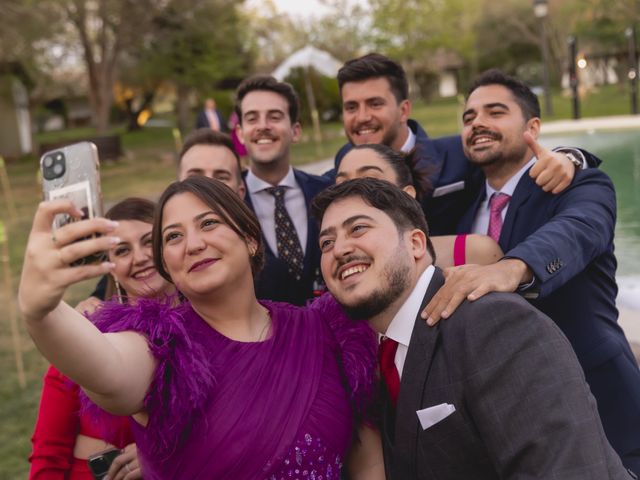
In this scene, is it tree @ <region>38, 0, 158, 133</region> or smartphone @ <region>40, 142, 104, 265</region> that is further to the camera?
tree @ <region>38, 0, 158, 133</region>

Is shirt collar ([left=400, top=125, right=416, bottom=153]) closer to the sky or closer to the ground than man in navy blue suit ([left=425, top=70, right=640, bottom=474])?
closer to the sky

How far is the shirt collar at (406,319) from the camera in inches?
87.8

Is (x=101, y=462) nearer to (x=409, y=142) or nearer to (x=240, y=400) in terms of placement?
(x=240, y=400)

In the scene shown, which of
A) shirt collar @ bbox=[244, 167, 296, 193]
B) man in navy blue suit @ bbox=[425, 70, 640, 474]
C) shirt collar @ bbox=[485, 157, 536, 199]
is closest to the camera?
man in navy blue suit @ bbox=[425, 70, 640, 474]

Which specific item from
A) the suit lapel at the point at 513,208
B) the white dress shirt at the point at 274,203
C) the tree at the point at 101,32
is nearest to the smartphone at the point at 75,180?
the suit lapel at the point at 513,208

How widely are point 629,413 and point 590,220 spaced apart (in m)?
0.78

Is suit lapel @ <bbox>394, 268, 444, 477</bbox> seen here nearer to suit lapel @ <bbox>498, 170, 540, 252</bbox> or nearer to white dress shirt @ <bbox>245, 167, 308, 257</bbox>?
suit lapel @ <bbox>498, 170, 540, 252</bbox>

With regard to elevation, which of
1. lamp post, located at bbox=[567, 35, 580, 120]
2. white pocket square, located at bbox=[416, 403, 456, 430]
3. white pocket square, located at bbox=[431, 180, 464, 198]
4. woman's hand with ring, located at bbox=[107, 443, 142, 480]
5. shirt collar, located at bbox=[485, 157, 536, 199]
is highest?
lamp post, located at bbox=[567, 35, 580, 120]

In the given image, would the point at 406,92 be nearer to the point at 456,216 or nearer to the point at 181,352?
the point at 456,216

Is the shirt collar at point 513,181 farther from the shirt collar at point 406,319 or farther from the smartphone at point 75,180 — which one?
the smartphone at point 75,180

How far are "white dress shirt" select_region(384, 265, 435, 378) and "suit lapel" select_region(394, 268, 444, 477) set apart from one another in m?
0.06

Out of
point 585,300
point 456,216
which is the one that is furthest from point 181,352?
point 456,216

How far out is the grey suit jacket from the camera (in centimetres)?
181

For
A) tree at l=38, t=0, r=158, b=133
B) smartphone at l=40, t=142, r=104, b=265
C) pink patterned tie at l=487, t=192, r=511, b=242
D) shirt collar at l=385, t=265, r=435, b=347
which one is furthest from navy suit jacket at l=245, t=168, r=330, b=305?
tree at l=38, t=0, r=158, b=133
